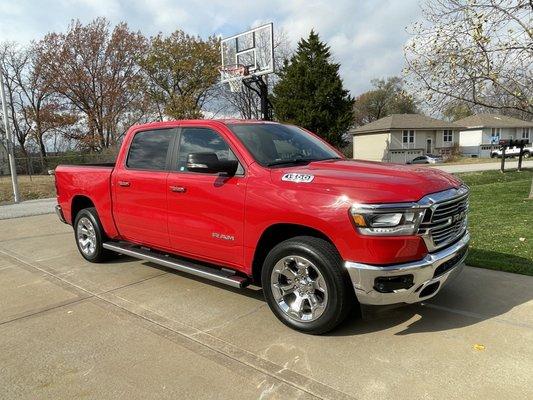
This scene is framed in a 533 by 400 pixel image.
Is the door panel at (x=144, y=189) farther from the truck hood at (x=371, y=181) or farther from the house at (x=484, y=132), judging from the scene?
the house at (x=484, y=132)

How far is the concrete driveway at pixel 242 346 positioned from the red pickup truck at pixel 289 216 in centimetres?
37

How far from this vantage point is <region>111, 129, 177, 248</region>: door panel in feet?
16.7

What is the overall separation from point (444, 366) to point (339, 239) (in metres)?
1.20

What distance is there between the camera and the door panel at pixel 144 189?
16.7 feet

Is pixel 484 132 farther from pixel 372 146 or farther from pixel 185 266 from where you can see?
pixel 185 266

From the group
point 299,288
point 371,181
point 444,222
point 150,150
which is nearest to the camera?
point 371,181

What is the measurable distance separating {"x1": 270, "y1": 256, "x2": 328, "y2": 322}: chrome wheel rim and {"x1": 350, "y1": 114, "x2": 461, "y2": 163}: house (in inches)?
1867

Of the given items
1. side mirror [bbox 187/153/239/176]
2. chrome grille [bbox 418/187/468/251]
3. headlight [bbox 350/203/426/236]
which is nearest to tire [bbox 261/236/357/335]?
headlight [bbox 350/203/426/236]

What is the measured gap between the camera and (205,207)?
14.8ft

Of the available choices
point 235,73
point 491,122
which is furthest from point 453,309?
point 491,122

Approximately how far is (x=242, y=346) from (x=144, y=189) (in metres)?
2.33

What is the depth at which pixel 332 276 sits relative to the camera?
363cm

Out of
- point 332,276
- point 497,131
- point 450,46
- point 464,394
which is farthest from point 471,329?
point 497,131

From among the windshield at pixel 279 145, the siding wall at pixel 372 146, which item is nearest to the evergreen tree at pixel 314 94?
the siding wall at pixel 372 146
